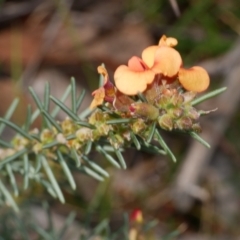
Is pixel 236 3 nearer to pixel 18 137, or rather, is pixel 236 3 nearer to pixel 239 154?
pixel 239 154

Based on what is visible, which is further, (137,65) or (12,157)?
(12,157)

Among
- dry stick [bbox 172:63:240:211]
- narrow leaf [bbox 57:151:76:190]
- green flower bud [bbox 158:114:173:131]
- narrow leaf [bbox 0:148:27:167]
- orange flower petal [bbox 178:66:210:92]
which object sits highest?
orange flower petal [bbox 178:66:210:92]

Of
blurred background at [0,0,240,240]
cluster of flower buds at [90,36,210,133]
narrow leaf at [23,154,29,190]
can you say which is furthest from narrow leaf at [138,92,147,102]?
blurred background at [0,0,240,240]

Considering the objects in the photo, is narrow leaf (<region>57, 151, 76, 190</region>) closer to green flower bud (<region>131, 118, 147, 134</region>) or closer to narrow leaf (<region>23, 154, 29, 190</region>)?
narrow leaf (<region>23, 154, 29, 190</region>)

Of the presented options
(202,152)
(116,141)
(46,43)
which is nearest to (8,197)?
(116,141)

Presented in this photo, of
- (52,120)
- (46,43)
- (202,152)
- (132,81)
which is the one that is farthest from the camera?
(46,43)

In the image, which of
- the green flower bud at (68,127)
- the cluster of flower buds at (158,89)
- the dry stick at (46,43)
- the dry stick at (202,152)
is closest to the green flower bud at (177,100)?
the cluster of flower buds at (158,89)

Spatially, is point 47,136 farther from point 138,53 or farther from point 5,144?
point 138,53
